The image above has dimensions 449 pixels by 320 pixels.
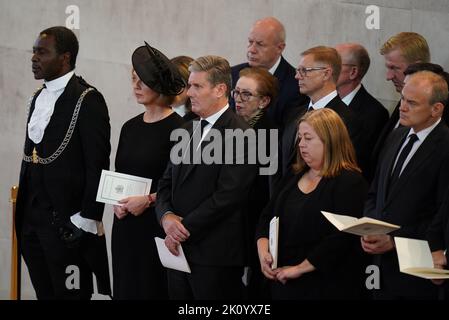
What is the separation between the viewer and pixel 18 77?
8.94 metres

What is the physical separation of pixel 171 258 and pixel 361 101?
1.78m

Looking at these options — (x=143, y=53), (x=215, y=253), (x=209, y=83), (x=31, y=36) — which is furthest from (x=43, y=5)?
(x=215, y=253)

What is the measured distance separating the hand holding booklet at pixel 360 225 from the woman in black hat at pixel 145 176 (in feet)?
5.21

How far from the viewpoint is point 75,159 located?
6.97 meters

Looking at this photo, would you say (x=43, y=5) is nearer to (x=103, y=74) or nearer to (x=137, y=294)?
(x=103, y=74)

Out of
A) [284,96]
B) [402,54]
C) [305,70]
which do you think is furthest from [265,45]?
[402,54]

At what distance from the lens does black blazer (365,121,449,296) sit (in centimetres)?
575

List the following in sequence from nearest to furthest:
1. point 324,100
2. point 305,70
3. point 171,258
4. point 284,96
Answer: point 171,258
point 324,100
point 305,70
point 284,96

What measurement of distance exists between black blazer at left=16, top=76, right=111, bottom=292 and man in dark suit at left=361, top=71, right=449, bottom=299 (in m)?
1.88

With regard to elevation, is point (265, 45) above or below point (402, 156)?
above

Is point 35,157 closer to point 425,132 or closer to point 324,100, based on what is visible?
point 324,100

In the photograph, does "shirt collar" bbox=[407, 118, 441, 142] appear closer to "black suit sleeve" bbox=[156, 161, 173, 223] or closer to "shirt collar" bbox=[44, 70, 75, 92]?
"black suit sleeve" bbox=[156, 161, 173, 223]
